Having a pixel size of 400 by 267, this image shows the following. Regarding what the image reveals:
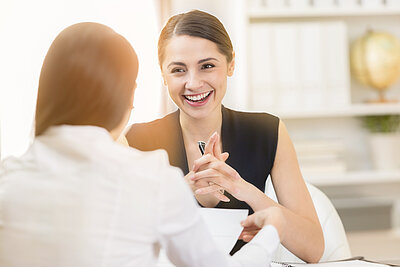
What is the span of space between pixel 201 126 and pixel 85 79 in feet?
2.05

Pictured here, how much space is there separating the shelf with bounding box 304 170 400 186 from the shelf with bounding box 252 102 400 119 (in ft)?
0.89

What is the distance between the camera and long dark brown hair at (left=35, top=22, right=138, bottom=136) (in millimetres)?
678

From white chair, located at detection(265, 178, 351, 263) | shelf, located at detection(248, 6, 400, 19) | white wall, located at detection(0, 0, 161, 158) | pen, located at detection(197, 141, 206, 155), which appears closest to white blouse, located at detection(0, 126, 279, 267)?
pen, located at detection(197, 141, 206, 155)

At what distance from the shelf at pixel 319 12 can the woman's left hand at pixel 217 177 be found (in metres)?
1.41

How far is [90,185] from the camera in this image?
651 mm

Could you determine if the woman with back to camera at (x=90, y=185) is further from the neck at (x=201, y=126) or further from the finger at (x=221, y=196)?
the neck at (x=201, y=126)

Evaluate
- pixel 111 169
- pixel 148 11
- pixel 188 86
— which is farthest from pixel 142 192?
pixel 148 11

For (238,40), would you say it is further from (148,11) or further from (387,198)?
(387,198)

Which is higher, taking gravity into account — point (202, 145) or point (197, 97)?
point (197, 97)

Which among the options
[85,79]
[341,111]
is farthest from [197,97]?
[341,111]

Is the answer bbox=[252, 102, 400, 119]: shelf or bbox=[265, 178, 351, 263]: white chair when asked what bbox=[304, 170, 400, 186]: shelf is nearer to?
bbox=[252, 102, 400, 119]: shelf

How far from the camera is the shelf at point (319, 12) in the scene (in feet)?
7.67

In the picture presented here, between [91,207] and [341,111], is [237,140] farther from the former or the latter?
[341,111]

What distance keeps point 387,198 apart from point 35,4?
198 centimetres
